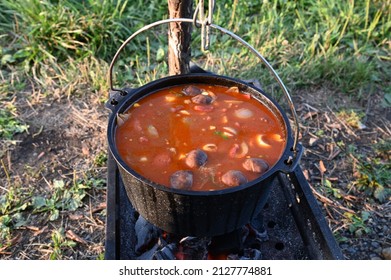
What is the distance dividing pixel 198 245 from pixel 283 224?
1.91 feet

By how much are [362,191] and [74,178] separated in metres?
2.29

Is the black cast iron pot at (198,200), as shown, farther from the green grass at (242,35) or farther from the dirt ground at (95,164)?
the green grass at (242,35)

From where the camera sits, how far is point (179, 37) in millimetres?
3193

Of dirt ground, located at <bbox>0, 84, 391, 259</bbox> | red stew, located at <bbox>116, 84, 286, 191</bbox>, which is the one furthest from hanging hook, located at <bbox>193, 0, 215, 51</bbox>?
dirt ground, located at <bbox>0, 84, 391, 259</bbox>

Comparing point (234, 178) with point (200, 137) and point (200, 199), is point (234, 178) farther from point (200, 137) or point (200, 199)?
point (200, 137)

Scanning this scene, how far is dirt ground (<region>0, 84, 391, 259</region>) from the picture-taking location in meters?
3.17

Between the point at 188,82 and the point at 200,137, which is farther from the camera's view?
the point at 188,82

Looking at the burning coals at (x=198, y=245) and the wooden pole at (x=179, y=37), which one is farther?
the wooden pole at (x=179, y=37)

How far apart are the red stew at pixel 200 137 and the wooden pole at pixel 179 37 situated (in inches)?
24.4

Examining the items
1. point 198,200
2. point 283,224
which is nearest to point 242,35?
point 283,224

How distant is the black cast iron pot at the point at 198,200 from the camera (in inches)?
80.4

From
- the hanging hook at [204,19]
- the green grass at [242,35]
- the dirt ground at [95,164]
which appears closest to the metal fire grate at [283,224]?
the dirt ground at [95,164]

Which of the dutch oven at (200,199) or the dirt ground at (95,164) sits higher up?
the dutch oven at (200,199)
